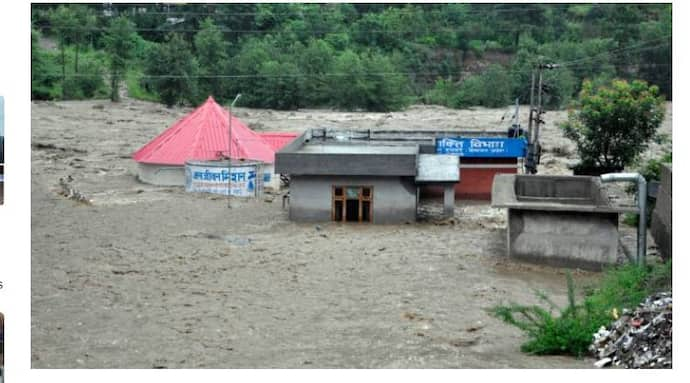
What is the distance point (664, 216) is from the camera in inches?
894

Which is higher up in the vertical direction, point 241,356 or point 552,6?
point 552,6

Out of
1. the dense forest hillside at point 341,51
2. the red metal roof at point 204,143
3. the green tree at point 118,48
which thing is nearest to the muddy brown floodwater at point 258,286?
the red metal roof at point 204,143

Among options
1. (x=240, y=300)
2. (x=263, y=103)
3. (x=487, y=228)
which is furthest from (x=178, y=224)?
(x=263, y=103)

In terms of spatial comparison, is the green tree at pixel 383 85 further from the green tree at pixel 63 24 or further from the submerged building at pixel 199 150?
the submerged building at pixel 199 150

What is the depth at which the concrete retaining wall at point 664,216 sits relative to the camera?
70.9 feet

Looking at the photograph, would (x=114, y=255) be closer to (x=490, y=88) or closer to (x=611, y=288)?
(x=611, y=288)

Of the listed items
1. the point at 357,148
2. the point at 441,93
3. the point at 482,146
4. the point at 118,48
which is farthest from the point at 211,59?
the point at 482,146

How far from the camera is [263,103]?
69.9m

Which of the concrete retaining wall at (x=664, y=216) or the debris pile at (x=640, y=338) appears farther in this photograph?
the concrete retaining wall at (x=664, y=216)

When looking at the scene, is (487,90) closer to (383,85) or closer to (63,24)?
(383,85)

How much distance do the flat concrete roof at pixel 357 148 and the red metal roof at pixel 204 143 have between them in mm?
3820

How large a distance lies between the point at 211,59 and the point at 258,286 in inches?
1896

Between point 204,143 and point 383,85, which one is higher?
point 383,85

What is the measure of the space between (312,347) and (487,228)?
1461 centimetres
